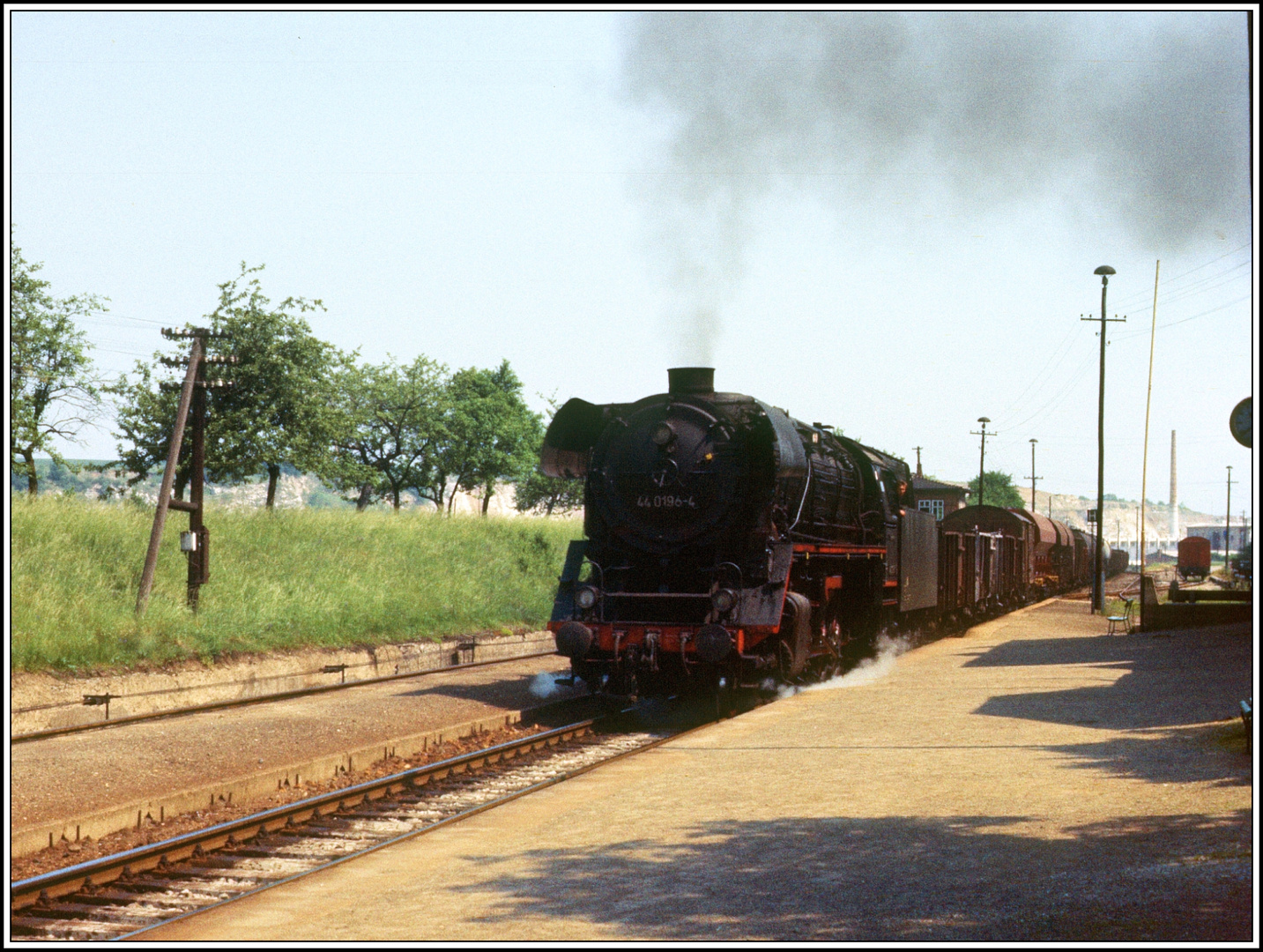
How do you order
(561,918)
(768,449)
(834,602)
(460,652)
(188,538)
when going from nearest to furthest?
(561,918) → (768,449) → (834,602) → (188,538) → (460,652)

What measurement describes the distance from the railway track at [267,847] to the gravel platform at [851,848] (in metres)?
0.40

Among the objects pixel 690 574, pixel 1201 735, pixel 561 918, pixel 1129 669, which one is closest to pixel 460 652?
pixel 690 574

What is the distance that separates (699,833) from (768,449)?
625 centimetres

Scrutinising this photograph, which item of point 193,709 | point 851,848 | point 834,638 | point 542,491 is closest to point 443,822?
point 851,848

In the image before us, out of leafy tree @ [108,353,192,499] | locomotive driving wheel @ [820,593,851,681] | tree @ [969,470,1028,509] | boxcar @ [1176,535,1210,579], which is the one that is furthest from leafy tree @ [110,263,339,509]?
tree @ [969,470,1028,509]

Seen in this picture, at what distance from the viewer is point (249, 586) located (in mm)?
22344

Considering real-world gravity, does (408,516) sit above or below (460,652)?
above

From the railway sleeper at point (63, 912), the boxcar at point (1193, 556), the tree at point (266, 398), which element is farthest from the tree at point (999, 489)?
the railway sleeper at point (63, 912)

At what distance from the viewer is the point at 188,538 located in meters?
20.5

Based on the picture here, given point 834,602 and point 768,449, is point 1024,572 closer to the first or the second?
point 834,602

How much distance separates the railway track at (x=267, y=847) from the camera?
669cm

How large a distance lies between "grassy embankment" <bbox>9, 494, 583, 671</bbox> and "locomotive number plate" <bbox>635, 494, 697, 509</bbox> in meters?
7.42

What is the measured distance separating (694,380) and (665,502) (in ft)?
5.51

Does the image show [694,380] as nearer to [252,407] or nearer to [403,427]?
[252,407]
